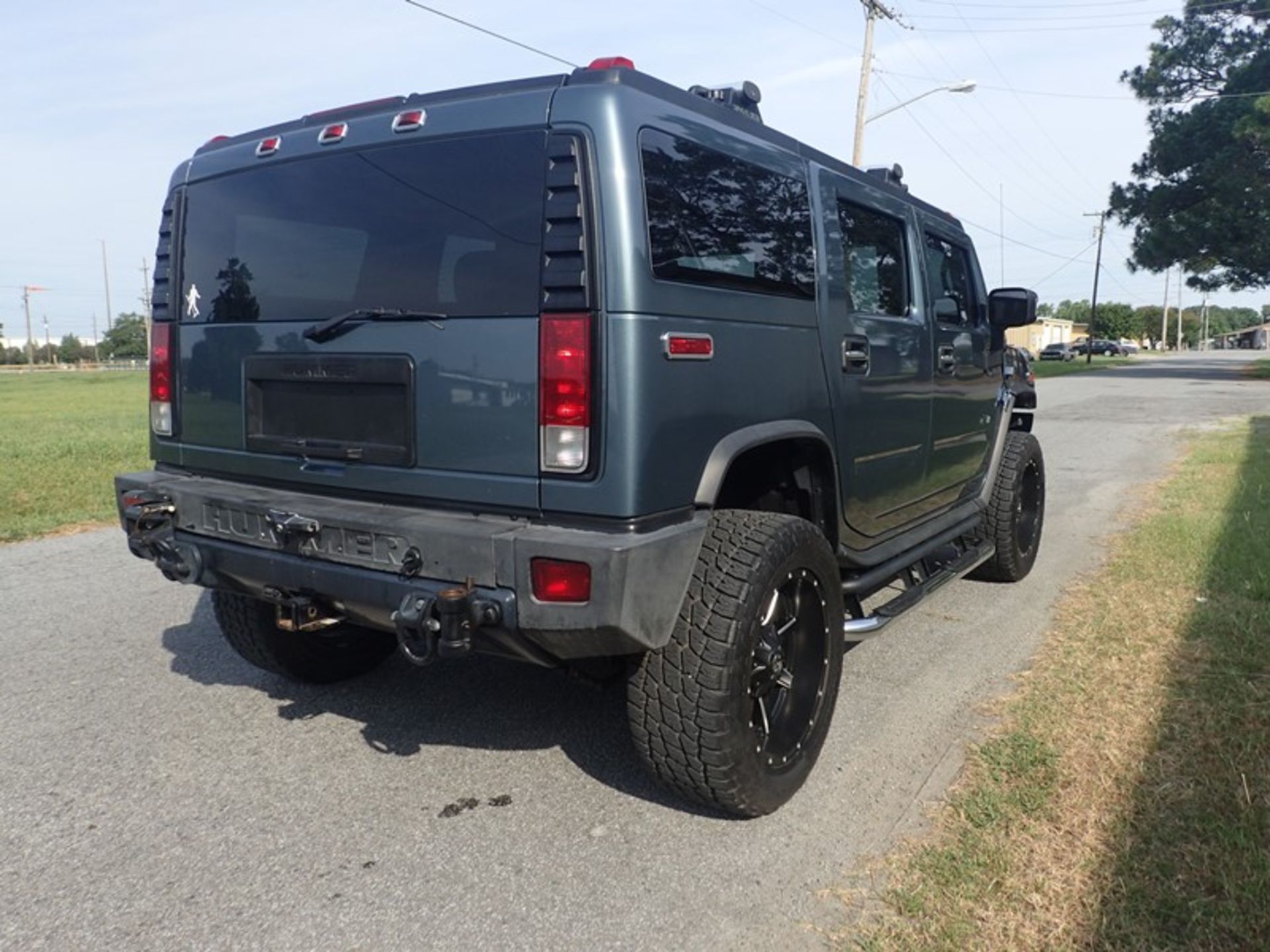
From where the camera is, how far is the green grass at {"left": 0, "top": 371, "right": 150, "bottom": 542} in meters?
7.92

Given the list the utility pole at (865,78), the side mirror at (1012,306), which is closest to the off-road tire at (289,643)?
the side mirror at (1012,306)

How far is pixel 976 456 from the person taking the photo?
523 centimetres

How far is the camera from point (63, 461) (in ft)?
36.4

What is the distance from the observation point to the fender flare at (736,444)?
2760 mm

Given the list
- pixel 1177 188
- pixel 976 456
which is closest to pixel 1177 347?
pixel 1177 188

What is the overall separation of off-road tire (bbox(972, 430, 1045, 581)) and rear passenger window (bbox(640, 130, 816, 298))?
2741 millimetres

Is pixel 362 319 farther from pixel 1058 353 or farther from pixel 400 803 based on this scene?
pixel 1058 353

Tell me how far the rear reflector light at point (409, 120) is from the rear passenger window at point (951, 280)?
8.44 ft

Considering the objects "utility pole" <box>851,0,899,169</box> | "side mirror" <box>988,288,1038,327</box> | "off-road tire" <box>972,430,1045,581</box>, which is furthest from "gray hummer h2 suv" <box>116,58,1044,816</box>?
"utility pole" <box>851,0,899,169</box>

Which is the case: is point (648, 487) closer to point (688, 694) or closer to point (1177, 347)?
point (688, 694)

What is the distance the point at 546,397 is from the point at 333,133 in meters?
1.19

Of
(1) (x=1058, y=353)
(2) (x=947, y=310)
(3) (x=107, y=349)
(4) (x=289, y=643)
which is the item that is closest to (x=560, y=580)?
(4) (x=289, y=643)

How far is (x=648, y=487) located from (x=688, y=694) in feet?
2.02

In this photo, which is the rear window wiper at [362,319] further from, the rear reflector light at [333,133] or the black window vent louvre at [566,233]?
the rear reflector light at [333,133]
